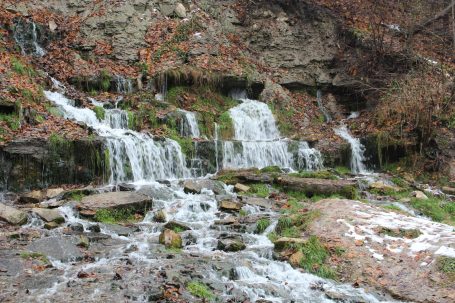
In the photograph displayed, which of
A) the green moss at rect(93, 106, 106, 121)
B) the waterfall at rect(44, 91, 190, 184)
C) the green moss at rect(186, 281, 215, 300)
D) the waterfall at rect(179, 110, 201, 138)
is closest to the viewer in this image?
the green moss at rect(186, 281, 215, 300)

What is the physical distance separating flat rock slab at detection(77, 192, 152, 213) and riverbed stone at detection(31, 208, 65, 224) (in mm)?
585

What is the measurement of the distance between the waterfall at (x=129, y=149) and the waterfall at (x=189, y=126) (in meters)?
1.38

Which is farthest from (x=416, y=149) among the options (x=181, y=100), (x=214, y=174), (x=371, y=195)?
(x=181, y=100)

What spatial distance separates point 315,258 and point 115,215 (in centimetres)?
416

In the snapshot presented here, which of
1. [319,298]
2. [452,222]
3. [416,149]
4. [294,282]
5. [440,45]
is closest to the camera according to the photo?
[319,298]

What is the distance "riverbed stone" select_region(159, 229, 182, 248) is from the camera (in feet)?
23.2

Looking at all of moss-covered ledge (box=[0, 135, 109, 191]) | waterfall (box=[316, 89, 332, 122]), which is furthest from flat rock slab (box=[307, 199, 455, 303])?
waterfall (box=[316, 89, 332, 122])

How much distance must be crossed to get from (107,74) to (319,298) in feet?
39.6

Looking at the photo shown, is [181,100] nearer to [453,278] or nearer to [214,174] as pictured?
[214,174]

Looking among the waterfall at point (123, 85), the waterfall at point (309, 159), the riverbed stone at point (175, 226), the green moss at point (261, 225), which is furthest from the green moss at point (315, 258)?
the waterfall at point (123, 85)

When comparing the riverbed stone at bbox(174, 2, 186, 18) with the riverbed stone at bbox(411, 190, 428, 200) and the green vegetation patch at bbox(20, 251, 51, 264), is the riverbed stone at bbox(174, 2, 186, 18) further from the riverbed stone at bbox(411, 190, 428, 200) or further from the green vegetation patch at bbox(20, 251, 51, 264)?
the green vegetation patch at bbox(20, 251, 51, 264)

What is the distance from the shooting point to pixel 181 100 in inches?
620

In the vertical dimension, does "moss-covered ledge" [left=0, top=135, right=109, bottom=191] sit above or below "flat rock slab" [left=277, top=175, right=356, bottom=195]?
above

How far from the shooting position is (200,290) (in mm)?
5461
